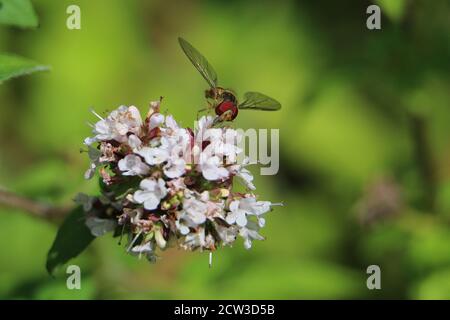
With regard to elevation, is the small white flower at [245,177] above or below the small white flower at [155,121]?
below

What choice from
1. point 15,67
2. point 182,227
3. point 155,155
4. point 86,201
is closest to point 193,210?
point 182,227

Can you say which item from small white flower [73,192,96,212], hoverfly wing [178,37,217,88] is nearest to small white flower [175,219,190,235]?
small white flower [73,192,96,212]

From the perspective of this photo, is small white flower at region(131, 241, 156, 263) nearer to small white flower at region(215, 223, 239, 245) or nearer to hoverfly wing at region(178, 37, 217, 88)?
small white flower at region(215, 223, 239, 245)

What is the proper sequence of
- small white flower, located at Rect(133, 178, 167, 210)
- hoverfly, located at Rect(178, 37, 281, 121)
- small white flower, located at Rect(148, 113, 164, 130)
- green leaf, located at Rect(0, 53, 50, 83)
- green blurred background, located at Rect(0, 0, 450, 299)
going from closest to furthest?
small white flower, located at Rect(133, 178, 167, 210) < small white flower, located at Rect(148, 113, 164, 130) < green leaf, located at Rect(0, 53, 50, 83) < hoverfly, located at Rect(178, 37, 281, 121) < green blurred background, located at Rect(0, 0, 450, 299)

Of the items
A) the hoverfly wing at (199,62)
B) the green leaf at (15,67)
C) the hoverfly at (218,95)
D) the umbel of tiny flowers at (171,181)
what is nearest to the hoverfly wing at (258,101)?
the hoverfly at (218,95)

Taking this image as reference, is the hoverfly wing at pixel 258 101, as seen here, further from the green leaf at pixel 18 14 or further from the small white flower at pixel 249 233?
the green leaf at pixel 18 14
